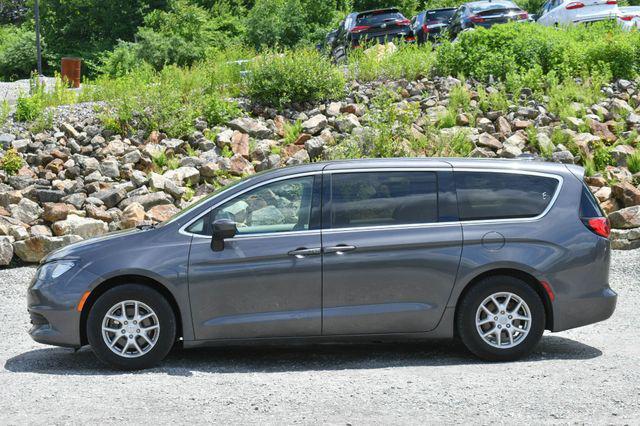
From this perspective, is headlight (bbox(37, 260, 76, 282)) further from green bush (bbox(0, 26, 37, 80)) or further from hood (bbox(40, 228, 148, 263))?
green bush (bbox(0, 26, 37, 80))

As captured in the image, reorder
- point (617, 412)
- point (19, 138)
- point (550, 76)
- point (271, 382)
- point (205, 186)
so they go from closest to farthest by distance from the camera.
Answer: point (617, 412) → point (271, 382) → point (205, 186) → point (19, 138) → point (550, 76)

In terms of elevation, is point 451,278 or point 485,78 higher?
point 485,78

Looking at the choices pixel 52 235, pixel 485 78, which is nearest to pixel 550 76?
pixel 485 78

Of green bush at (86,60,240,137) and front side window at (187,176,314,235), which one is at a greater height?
green bush at (86,60,240,137)

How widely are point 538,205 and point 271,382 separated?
2619mm

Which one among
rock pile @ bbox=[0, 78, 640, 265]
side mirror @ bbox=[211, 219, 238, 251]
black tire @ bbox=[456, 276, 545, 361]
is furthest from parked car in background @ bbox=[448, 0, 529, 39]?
side mirror @ bbox=[211, 219, 238, 251]

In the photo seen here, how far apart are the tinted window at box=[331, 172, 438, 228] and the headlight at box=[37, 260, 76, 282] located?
6.99 ft

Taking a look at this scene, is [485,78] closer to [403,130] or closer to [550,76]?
[550,76]

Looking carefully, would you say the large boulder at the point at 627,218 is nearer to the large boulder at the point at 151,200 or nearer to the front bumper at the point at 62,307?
the large boulder at the point at 151,200

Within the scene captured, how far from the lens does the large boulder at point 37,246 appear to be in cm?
1235

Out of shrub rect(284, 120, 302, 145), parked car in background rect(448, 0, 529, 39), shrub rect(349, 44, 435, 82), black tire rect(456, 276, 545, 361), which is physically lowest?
black tire rect(456, 276, 545, 361)

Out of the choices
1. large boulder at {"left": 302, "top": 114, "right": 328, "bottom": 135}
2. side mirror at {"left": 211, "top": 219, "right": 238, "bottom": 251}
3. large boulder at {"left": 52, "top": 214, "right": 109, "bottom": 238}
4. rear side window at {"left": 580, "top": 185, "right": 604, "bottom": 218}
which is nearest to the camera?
side mirror at {"left": 211, "top": 219, "right": 238, "bottom": 251}

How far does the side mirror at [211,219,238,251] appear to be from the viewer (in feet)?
24.3

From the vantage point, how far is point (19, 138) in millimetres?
15555
